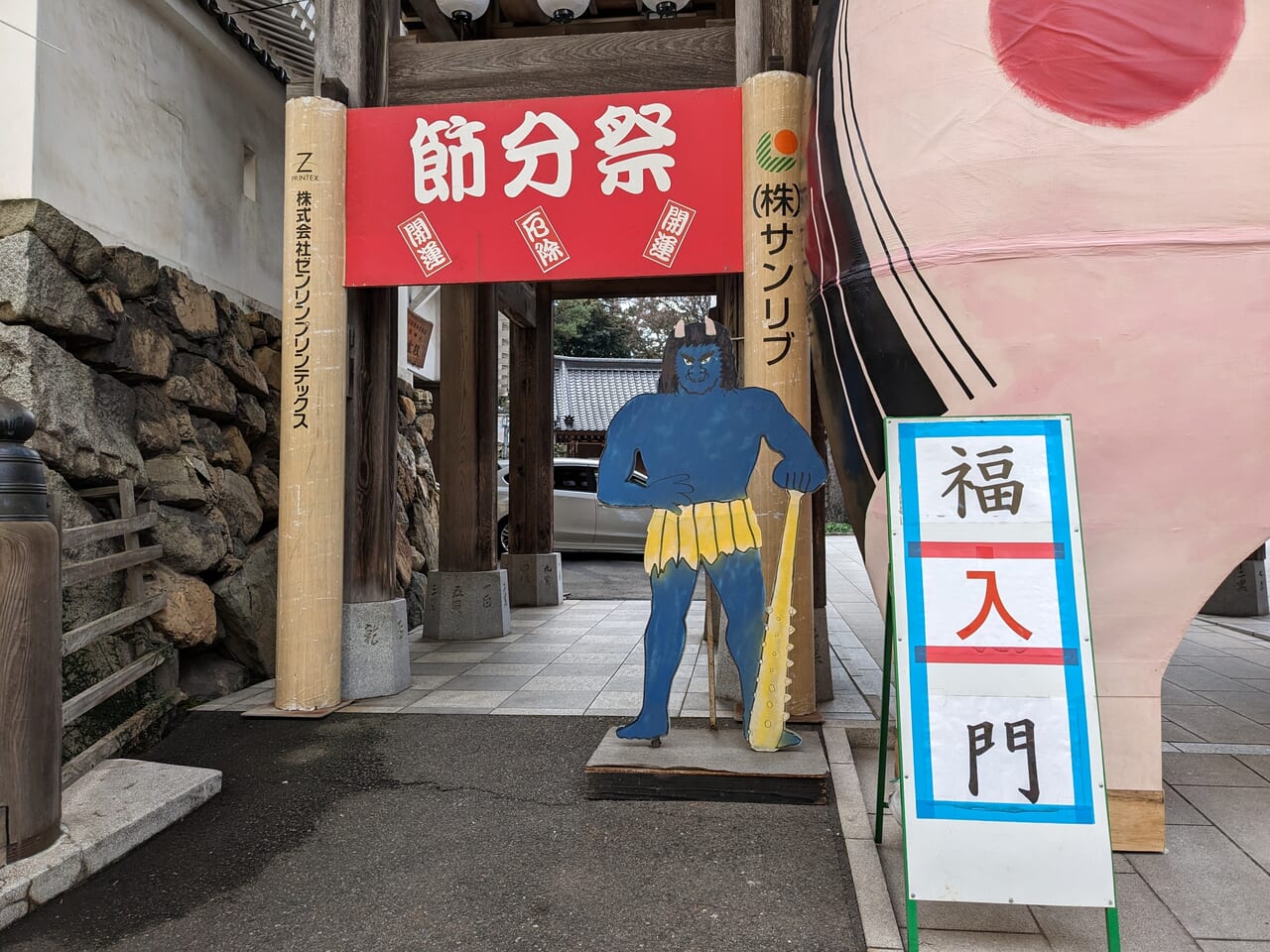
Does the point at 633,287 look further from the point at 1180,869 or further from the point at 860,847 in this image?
the point at 1180,869

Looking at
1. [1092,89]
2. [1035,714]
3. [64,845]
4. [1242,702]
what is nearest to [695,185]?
[1092,89]

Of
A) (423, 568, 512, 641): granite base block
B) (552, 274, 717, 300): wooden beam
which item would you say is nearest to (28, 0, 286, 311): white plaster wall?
(423, 568, 512, 641): granite base block

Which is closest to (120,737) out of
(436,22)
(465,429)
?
(465,429)

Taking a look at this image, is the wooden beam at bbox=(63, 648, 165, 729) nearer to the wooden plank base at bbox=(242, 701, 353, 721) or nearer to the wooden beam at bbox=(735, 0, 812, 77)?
the wooden plank base at bbox=(242, 701, 353, 721)

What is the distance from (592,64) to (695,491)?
289cm

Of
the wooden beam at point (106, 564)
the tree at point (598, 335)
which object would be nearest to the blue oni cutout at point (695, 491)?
the wooden beam at point (106, 564)

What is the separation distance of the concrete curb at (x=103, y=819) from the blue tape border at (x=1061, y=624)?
3.07 meters

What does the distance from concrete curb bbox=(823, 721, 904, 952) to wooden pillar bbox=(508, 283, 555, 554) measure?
5648 mm

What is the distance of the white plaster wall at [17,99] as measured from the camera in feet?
15.0

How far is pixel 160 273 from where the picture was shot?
5.68 meters

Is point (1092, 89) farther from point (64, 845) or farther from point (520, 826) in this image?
point (64, 845)

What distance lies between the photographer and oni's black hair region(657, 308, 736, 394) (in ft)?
13.7

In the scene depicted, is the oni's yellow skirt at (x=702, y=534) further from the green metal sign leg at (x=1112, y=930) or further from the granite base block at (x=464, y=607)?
the granite base block at (x=464, y=607)

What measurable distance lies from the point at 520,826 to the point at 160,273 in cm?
437
